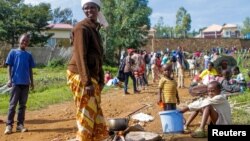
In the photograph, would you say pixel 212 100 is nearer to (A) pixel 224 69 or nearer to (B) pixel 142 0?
(A) pixel 224 69

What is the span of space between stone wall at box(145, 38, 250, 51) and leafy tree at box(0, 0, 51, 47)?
1397cm

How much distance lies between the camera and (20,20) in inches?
1323

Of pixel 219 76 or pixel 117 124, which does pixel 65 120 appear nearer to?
pixel 117 124

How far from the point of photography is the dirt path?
707 centimetres

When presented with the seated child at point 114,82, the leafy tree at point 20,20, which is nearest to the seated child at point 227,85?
the seated child at point 114,82

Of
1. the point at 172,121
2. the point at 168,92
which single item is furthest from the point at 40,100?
the point at 172,121

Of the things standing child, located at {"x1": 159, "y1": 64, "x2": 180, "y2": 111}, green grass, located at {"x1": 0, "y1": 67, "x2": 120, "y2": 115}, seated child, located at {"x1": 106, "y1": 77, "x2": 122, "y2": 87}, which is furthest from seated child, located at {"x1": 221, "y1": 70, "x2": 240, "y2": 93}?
seated child, located at {"x1": 106, "y1": 77, "x2": 122, "y2": 87}

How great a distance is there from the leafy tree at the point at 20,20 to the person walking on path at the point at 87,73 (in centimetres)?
2793

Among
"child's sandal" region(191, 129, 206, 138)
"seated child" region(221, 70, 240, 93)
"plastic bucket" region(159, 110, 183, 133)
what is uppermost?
"seated child" region(221, 70, 240, 93)

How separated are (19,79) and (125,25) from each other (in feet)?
86.4

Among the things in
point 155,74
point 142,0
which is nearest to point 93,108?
point 155,74

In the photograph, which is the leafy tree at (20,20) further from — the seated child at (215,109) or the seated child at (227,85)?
the seated child at (215,109)

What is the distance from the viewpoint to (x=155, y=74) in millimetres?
19016

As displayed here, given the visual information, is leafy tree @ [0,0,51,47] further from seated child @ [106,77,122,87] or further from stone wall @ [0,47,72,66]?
seated child @ [106,77,122,87]
